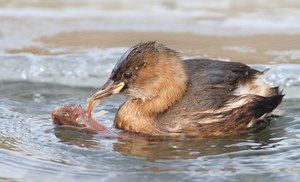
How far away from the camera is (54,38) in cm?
1105

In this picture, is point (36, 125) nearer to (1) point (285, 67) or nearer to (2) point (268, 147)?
(2) point (268, 147)

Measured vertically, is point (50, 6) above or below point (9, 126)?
above

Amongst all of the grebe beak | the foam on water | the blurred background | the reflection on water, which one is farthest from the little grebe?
the blurred background

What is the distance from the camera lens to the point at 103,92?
712cm

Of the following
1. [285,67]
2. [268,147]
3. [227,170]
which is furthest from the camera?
[285,67]

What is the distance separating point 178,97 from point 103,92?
698mm

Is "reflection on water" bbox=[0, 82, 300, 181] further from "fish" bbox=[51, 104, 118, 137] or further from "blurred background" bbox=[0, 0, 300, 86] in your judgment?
"blurred background" bbox=[0, 0, 300, 86]

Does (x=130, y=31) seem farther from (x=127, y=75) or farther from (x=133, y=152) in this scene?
(x=133, y=152)

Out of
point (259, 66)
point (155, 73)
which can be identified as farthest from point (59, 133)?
point (259, 66)

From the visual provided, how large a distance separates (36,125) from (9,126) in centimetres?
25

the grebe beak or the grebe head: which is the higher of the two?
the grebe head

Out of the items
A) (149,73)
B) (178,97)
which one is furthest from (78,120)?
(178,97)

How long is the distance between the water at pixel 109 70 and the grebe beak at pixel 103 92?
0.98ft

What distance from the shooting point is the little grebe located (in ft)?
23.4
